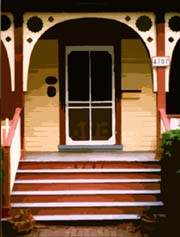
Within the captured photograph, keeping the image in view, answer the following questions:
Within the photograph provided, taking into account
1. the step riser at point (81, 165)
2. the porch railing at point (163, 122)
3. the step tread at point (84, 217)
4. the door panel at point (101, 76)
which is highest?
the door panel at point (101, 76)

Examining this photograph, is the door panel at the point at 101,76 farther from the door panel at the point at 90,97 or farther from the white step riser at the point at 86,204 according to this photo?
the white step riser at the point at 86,204

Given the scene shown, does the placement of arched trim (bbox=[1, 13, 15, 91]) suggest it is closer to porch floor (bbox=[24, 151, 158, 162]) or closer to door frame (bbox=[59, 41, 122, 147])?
porch floor (bbox=[24, 151, 158, 162])

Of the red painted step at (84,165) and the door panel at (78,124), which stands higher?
the door panel at (78,124)

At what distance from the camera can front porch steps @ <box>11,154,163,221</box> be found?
1022 cm

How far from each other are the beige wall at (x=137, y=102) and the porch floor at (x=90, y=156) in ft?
2.17

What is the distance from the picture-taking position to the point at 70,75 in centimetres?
1344

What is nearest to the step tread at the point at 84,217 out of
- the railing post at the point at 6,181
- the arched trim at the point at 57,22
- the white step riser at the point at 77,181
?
the railing post at the point at 6,181

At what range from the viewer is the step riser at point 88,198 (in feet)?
34.3

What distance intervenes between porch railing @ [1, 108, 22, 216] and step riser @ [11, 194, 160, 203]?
1.21 ft
